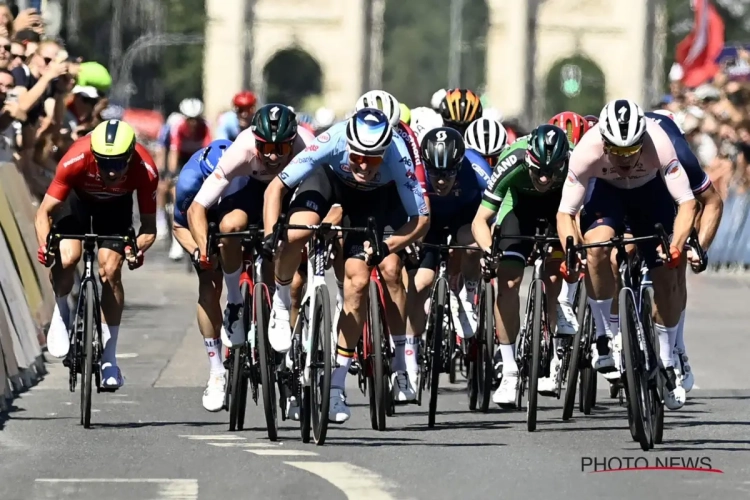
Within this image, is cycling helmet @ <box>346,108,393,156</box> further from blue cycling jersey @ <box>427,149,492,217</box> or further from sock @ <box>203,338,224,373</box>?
blue cycling jersey @ <box>427,149,492,217</box>

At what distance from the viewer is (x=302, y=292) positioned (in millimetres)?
12625

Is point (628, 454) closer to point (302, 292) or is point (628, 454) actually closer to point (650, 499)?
point (650, 499)

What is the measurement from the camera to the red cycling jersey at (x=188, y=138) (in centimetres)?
2452

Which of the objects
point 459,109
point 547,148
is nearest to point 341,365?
point 547,148

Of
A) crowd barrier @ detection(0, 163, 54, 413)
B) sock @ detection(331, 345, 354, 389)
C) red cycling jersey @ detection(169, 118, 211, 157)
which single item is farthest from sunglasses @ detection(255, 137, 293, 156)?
red cycling jersey @ detection(169, 118, 211, 157)

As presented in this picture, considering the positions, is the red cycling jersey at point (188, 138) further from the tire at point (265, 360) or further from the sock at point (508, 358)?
the tire at point (265, 360)

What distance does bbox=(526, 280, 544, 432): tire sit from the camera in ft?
37.5

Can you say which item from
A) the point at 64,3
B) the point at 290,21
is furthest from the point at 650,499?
the point at 290,21

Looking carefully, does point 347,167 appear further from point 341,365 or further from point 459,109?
point 459,109

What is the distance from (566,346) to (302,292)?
1616 mm

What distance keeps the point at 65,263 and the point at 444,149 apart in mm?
2359

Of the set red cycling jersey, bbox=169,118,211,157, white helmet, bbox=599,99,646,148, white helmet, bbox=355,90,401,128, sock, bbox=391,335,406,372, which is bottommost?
red cycling jersey, bbox=169,118,211,157

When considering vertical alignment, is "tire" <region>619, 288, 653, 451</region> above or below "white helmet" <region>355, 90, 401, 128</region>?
below

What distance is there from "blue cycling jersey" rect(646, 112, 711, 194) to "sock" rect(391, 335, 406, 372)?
1925mm
